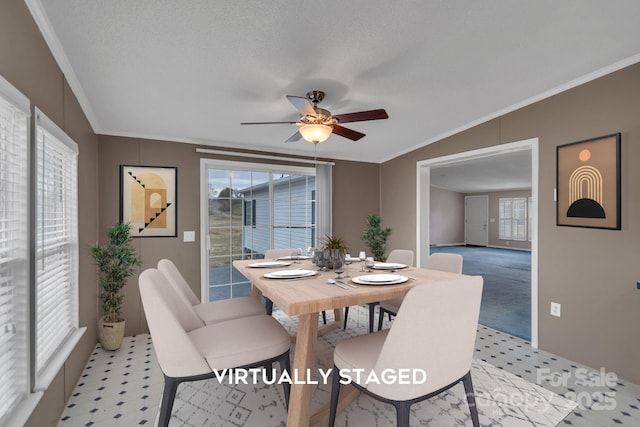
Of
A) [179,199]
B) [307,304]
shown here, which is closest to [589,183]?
[307,304]

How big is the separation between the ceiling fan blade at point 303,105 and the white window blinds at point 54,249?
1367 mm

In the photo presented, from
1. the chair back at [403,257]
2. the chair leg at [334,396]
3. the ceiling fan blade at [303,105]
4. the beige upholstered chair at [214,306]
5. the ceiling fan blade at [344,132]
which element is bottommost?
the chair leg at [334,396]

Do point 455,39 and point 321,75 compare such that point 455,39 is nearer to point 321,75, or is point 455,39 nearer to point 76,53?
point 321,75

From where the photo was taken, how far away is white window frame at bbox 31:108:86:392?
1.46 metres

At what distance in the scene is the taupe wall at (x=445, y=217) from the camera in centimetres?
1181

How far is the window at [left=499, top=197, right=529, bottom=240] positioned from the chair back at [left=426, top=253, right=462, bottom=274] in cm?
974

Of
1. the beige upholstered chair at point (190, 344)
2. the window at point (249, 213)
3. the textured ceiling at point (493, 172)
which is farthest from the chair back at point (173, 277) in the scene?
the textured ceiling at point (493, 172)

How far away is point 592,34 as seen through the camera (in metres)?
1.93

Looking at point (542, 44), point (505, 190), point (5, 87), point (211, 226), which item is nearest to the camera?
point (5, 87)

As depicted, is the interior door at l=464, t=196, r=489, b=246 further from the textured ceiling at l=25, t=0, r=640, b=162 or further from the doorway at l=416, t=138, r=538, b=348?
the textured ceiling at l=25, t=0, r=640, b=162

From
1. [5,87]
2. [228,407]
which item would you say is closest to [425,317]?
[228,407]

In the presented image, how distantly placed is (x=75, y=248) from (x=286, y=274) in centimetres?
169

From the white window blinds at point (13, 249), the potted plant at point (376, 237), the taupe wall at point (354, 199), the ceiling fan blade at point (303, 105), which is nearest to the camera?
the white window blinds at point (13, 249)

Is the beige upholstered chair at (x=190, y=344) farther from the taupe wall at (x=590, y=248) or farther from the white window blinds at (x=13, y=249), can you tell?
the taupe wall at (x=590, y=248)
